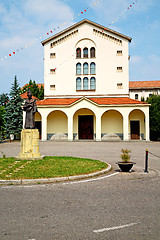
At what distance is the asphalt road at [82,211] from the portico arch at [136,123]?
24.0 meters

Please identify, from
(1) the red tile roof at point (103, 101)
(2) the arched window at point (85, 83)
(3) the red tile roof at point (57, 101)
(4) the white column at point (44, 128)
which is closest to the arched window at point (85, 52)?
(2) the arched window at point (85, 83)

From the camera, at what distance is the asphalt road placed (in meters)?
4.04

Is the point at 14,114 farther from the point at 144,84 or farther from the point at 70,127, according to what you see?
the point at 144,84

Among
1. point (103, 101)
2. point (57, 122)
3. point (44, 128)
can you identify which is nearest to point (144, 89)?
point (103, 101)

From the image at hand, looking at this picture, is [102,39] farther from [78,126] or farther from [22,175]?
[22,175]

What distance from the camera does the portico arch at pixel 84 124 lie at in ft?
105

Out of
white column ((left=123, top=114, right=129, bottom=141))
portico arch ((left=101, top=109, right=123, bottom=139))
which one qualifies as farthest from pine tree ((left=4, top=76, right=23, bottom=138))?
white column ((left=123, top=114, right=129, bottom=141))

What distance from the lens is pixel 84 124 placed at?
32094mm

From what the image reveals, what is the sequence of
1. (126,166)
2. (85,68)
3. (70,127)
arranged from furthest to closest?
(85,68) < (70,127) < (126,166)

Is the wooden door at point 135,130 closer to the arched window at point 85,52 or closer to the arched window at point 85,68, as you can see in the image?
the arched window at point 85,68

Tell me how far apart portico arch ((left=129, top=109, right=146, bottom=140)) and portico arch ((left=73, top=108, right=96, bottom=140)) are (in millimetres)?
5402

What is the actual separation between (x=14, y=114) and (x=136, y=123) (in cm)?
1788

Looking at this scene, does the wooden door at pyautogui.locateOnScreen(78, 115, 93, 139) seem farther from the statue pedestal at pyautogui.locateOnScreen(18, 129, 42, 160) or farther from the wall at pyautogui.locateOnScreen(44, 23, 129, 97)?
the statue pedestal at pyautogui.locateOnScreen(18, 129, 42, 160)

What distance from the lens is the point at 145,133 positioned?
99.9ft
